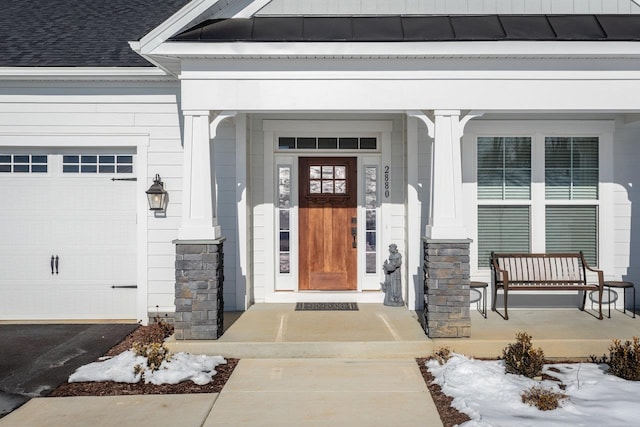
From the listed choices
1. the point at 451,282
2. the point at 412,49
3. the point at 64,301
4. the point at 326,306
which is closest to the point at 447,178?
the point at 451,282

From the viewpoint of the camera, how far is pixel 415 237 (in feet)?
25.3

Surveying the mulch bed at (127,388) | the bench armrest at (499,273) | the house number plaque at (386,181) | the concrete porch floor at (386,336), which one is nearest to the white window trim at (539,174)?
the bench armrest at (499,273)

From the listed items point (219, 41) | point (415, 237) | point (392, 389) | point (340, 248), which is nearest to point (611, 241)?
point (415, 237)

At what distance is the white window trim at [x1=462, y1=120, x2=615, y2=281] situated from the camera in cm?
771

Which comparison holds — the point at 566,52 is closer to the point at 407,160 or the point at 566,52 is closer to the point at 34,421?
the point at 407,160

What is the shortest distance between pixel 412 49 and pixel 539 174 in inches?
117

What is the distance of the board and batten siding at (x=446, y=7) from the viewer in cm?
661

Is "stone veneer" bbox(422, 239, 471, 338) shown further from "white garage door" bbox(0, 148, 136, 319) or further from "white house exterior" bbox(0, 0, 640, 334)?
"white garage door" bbox(0, 148, 136, 319)

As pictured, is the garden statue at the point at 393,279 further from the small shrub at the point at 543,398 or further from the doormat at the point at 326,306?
the small shrub at the point at 543,398

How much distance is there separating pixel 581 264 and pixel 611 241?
0.59m

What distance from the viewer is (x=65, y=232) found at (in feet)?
25.4

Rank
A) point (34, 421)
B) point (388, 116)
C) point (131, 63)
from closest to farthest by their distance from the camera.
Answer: point (34, 421) → point (131, 63) → point (388, 116)

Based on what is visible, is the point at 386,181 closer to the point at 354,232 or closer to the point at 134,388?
the point at 354,232

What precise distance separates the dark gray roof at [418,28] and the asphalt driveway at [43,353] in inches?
147
